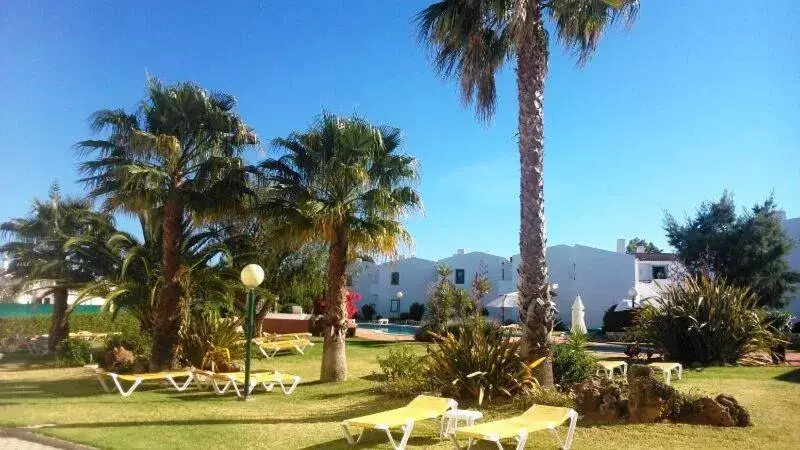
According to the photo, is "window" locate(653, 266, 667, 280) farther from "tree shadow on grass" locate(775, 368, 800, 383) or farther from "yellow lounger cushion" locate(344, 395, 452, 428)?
"yellow lounger cushion" locate(344, 395, 452, 428)

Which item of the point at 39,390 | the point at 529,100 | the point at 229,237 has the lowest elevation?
the point at 39,390

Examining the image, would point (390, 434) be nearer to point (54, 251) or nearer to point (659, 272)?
point (54, 251)

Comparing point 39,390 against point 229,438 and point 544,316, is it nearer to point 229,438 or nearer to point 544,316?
point 229,438

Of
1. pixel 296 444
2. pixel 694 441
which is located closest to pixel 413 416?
pixel 296 444

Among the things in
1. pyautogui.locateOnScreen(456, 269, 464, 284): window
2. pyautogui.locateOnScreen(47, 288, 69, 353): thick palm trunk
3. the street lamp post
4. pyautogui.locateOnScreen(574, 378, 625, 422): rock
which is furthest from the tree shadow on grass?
pyautogui.locateOnScreen(456, 269, 464, 284): window

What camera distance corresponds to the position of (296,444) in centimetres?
895

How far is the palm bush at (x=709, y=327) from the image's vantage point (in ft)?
59.6

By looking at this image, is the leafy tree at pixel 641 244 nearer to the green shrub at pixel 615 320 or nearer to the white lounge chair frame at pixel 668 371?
the green shrub at pixel 615 320

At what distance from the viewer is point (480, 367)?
38.8 ft

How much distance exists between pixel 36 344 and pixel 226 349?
12.3 metres

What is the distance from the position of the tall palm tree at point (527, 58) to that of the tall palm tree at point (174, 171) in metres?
5.95

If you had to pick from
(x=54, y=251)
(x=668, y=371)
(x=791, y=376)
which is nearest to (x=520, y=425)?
(x=668, y=371)

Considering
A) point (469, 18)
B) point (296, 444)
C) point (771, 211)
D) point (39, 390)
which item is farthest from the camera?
point (771, 211)

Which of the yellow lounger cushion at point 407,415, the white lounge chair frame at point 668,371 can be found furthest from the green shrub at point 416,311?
the yellow lounger cushion at point 407,415
